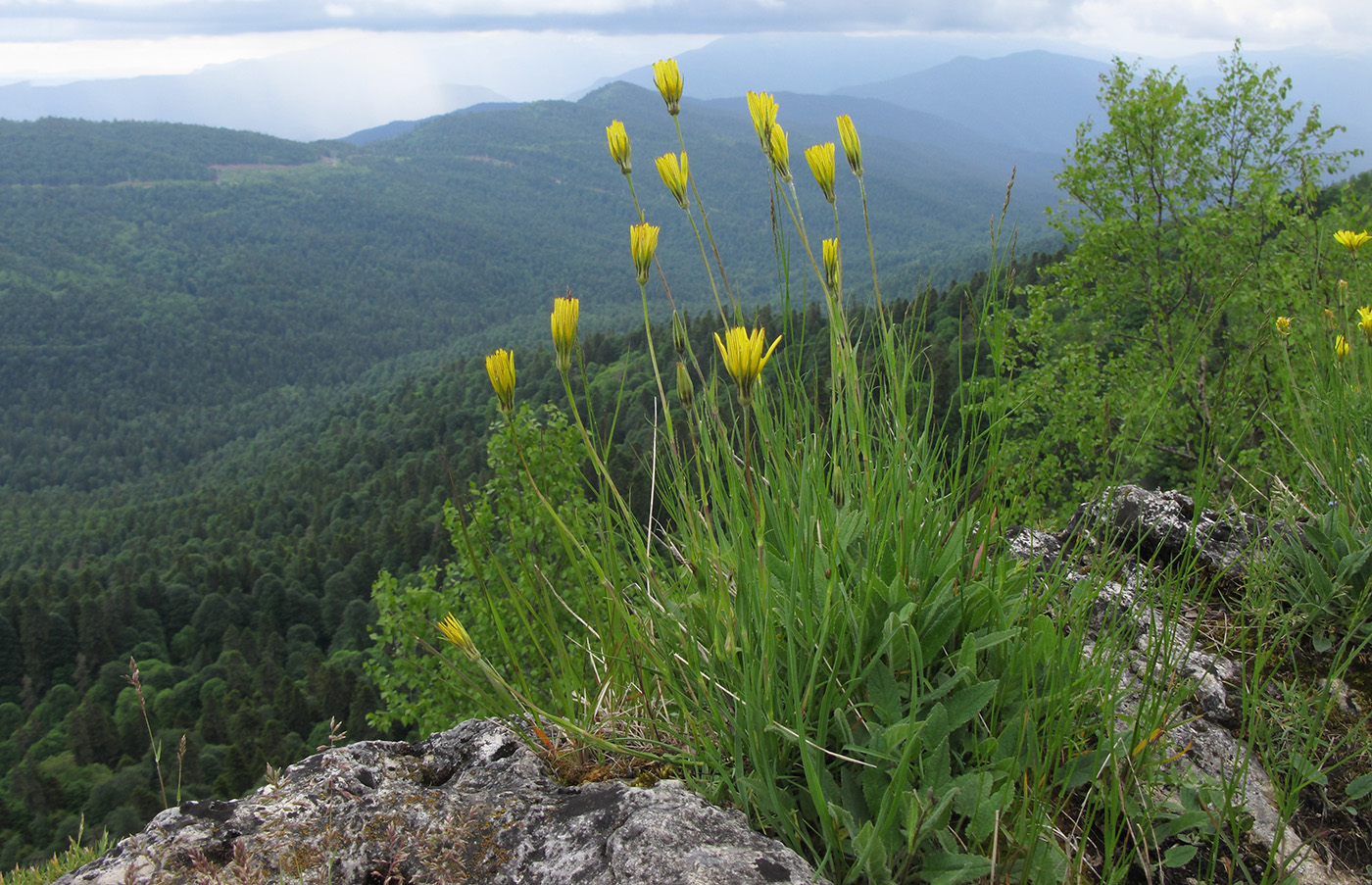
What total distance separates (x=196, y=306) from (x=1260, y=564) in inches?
9283

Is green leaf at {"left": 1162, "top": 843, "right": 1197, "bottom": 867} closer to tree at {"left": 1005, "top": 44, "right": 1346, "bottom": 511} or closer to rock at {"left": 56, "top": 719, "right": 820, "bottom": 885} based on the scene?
rock at {"left": 56, "top": 719, "right": 820, "bottom": 885}

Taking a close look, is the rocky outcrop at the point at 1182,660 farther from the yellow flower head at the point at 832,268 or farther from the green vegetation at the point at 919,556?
the yellow flower head at the point at 832,268

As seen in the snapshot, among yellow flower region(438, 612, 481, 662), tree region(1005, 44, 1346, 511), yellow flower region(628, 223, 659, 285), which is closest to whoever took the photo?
yellow flower region(438, 612, 481, 662)

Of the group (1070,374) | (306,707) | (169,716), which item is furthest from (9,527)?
(1070,374)

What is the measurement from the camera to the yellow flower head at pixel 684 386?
1531 mm

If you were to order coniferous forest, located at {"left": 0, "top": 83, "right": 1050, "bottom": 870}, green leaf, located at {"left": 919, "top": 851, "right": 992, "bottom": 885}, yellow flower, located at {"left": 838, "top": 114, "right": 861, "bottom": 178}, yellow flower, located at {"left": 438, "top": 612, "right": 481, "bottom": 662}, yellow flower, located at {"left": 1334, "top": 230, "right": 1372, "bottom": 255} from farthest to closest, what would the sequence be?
coniferous forest, located at {"left": 0, "top": 83, "right": 1050, "bottom": 870}
yellow flower, located at {"left": 1334, "top": 230, "right": 1372, "bottom": 255}
yellow flower, located at {"left": 838, "top": 114, "right": 861, "bottom": 178}
yellow flower, located at {"left": 438, "top": 612, "right": 481, "bottom": 662}
green leaf, located at {"left": 919, "top": 851, "right": 992, "bottom": 885}

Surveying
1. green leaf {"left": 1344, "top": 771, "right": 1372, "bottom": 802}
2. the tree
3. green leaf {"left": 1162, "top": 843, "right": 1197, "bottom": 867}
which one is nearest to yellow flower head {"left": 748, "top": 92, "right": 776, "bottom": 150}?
green leaf {"left": 1162, "top": 843, "right": 1197, "bottom": 867}

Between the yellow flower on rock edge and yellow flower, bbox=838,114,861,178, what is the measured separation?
157mm

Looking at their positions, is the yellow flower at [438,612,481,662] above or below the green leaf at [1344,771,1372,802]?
above

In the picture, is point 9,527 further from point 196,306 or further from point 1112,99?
point 1112,99

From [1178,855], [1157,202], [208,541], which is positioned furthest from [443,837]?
[208,541]

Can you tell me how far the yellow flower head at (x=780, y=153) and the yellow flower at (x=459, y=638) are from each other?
1176mm

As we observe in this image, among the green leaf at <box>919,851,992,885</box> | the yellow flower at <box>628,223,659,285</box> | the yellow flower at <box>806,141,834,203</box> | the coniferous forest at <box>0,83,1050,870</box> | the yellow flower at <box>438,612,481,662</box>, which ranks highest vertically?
the yellow flower at <box>806,141,834,203</box>

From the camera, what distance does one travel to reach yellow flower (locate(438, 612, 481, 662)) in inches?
58.9
